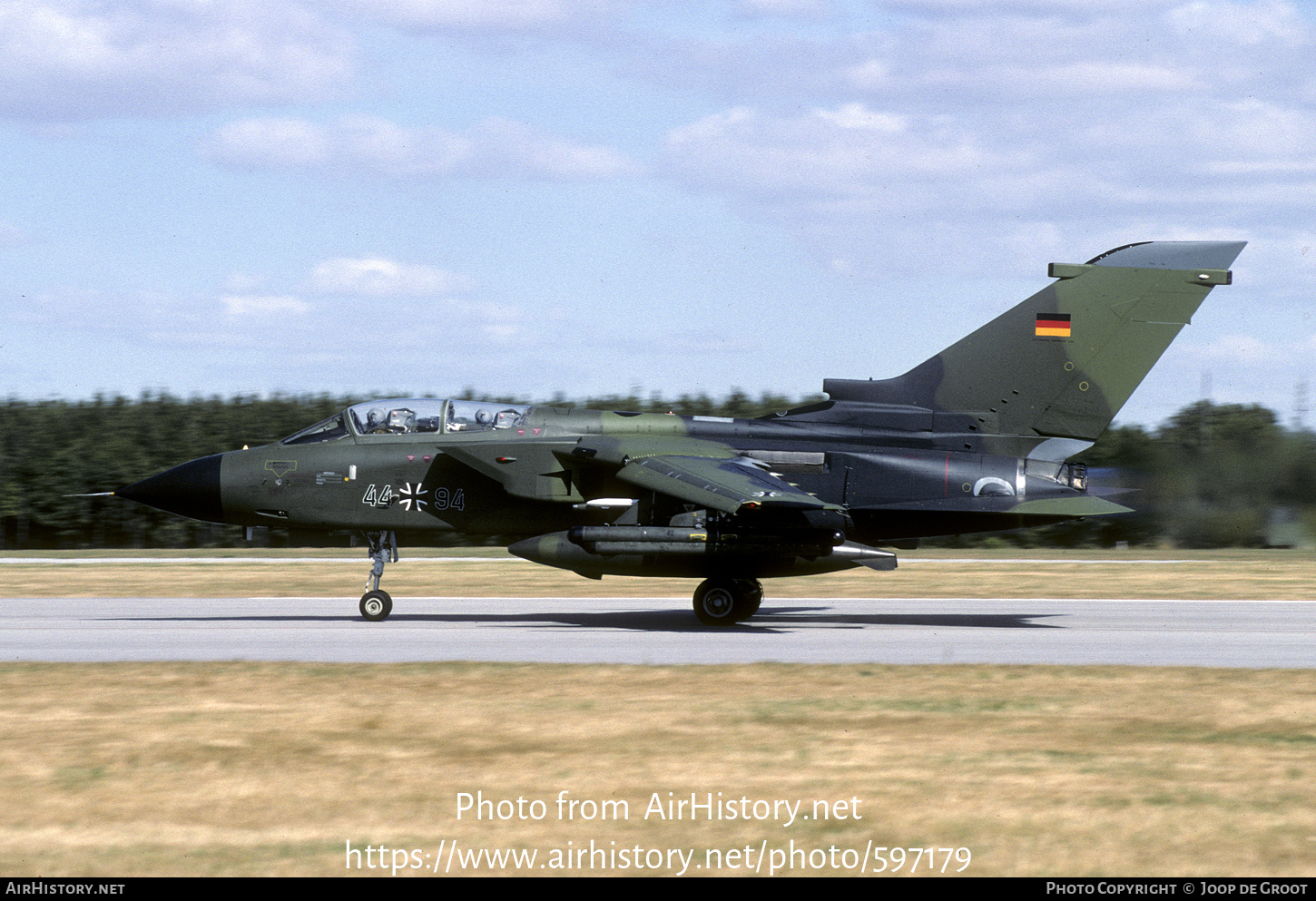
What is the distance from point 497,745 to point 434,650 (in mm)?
5198

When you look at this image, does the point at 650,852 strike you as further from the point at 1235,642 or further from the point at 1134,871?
the point at 1235,642

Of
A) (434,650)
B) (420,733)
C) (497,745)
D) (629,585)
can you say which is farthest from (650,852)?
(629,585)

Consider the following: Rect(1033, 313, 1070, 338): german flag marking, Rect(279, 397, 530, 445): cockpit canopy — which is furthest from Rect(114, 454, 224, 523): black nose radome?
Rect(1033, 313, 1070, 338): german flag marking

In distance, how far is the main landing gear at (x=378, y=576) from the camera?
17141mm

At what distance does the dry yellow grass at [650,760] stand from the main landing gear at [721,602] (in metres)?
4.01

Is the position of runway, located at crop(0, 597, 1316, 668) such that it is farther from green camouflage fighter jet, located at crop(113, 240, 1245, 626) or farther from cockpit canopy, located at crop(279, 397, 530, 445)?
cockpit canopy, located at crop(279, 397, 530, 445)

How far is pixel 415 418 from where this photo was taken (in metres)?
17.5

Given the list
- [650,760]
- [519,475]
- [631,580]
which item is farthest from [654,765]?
[631,580]

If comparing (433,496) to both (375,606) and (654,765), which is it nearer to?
(375,606)

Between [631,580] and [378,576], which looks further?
[631,580]

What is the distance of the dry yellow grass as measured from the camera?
6684 millimetres

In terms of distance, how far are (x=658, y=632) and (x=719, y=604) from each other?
1081mm

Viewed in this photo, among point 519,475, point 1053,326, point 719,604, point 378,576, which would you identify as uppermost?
point 1053,326

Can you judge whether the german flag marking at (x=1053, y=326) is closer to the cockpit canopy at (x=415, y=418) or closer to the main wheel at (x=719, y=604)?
the main wheel at (x=719, y=604)
